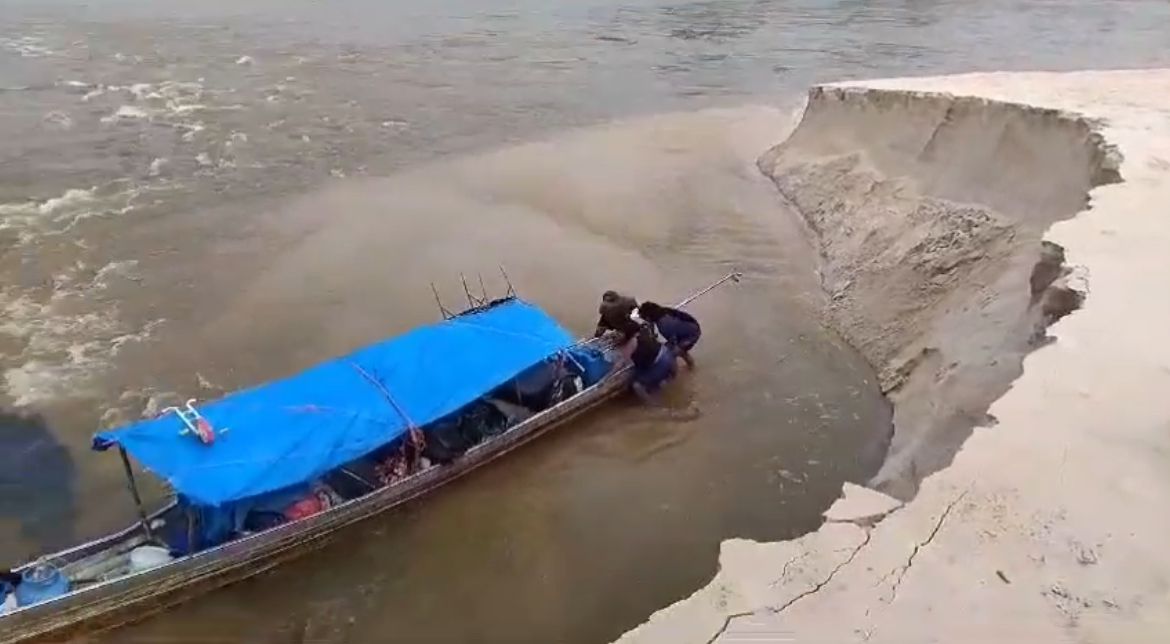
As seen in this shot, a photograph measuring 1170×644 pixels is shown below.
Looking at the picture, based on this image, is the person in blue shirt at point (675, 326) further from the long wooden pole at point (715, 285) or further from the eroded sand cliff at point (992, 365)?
the eroded sand cliff at point (992, 365)

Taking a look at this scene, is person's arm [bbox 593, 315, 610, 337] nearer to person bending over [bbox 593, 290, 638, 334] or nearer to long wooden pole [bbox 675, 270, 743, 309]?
person bending over [bbox 593, 290, 638, 334]

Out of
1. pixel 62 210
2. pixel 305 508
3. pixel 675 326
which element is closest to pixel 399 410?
pixel 305 508

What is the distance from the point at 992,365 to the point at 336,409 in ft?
24.9

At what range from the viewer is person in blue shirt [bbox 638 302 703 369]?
1341cm

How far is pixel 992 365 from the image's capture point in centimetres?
1069

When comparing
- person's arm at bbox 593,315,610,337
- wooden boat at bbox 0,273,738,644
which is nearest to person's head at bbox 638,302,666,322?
person's arm at bbox 593,315,610,337

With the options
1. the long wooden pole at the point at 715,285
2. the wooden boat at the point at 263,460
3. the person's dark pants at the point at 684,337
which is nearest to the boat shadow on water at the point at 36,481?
the wooden boat at the point at 263,460

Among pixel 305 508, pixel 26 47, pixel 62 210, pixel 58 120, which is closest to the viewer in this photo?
pixel 305 508

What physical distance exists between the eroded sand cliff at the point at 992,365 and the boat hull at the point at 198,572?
15.3 ft

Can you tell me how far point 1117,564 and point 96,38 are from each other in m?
35.1

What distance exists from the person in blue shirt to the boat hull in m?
3.30

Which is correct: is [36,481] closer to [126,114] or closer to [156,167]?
[156,167]

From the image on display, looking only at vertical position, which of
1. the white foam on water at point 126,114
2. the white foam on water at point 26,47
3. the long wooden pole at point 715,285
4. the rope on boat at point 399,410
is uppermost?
the white foam on water at point 26,47

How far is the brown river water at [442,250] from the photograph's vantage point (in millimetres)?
10289
